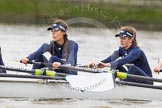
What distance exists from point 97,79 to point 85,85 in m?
0.30

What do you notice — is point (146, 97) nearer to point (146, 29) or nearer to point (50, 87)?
point (50, 87)

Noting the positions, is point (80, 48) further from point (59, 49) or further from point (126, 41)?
point (126, 41)

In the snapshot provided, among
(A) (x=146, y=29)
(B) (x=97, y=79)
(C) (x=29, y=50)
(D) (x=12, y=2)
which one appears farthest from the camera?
(D) (x=12, y=2)

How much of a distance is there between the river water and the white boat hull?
137 mm

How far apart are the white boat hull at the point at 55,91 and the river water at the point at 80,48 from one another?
0.14 meters

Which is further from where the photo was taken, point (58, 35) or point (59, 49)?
point (59, 49)

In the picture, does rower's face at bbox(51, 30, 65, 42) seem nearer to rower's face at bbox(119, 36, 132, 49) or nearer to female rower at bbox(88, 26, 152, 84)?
female rower at bbox(88, 26, 152, 84)

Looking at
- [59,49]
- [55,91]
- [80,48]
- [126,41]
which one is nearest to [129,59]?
[126,41]

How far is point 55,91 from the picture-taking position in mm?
13914

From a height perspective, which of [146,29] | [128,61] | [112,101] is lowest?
[112,101]

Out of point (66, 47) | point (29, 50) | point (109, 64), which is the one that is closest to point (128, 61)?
point (109, 64)

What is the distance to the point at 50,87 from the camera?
13.9 m

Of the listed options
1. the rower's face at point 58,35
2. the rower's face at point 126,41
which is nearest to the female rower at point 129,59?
the rower's face at point 126,41

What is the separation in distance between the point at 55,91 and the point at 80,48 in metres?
14.2
